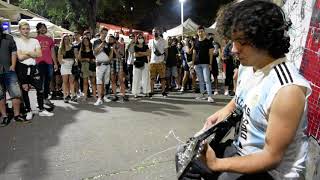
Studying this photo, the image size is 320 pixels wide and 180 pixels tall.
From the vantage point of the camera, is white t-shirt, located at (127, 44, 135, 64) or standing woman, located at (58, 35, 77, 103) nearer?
standing woman, located at (58, 35, 77, 103)

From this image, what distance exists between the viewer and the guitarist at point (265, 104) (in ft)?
6.29

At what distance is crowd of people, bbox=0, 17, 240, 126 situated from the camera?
27.4 ft

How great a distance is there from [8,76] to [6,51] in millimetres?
502

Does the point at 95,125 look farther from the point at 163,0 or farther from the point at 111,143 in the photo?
Result: the point at 163,0

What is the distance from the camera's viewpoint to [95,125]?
26.4ft

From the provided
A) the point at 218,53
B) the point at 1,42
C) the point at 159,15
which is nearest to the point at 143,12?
the point at 159,15

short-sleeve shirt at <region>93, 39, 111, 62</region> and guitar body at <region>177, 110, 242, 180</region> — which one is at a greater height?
short-sleeve shirt at <region>93, 39, 111, 62</region>

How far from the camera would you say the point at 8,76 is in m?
8.13

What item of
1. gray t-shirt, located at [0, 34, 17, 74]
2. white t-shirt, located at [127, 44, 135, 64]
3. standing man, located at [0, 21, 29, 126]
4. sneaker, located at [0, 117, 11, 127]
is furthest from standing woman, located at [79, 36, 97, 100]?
sneaker, located at [0, 117, 11, 127]

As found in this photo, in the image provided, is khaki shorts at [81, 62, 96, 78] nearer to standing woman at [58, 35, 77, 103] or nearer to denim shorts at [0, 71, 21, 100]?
standing woman at [58, 35, 77, 103]

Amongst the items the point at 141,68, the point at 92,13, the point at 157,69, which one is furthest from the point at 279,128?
the point at 92,13

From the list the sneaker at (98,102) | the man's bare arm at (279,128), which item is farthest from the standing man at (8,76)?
the man's bare arm at (279,128)

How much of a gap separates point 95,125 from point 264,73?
622cm

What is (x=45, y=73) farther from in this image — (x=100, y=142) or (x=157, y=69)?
(x=100, y=142)
